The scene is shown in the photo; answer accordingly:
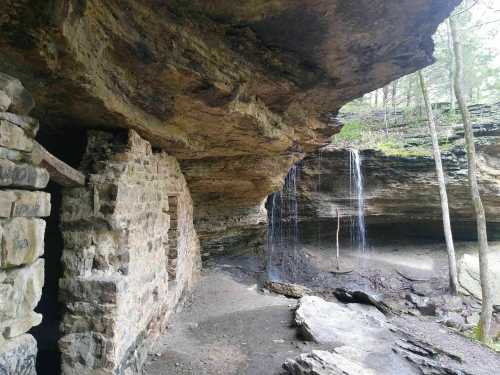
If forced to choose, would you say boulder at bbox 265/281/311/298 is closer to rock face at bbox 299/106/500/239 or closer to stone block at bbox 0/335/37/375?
rock face at bbox 299/106/500/239

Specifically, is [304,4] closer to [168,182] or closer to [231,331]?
[168,182]

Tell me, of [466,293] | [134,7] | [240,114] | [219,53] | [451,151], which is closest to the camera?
[134,7]

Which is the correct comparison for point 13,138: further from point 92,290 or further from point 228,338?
point 228,338

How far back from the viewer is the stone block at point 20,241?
1943mm

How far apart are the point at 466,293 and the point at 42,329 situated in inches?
456

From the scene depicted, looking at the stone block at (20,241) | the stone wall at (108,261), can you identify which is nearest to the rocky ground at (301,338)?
the stone wall at (108,261)

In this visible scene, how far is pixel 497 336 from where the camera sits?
8.14m

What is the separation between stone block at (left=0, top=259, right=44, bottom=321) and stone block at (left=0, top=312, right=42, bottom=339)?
22mm

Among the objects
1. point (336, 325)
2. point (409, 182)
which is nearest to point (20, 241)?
point (336, 325)

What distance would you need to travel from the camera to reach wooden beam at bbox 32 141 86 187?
249 centimetres

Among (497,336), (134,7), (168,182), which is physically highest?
(134,7)

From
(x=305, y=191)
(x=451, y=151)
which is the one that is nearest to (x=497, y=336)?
(x=451, y=151)

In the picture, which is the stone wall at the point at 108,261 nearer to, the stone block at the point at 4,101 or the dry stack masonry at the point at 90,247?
the dry stack masonry at the point at 90,247

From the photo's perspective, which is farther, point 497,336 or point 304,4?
point 497,336
